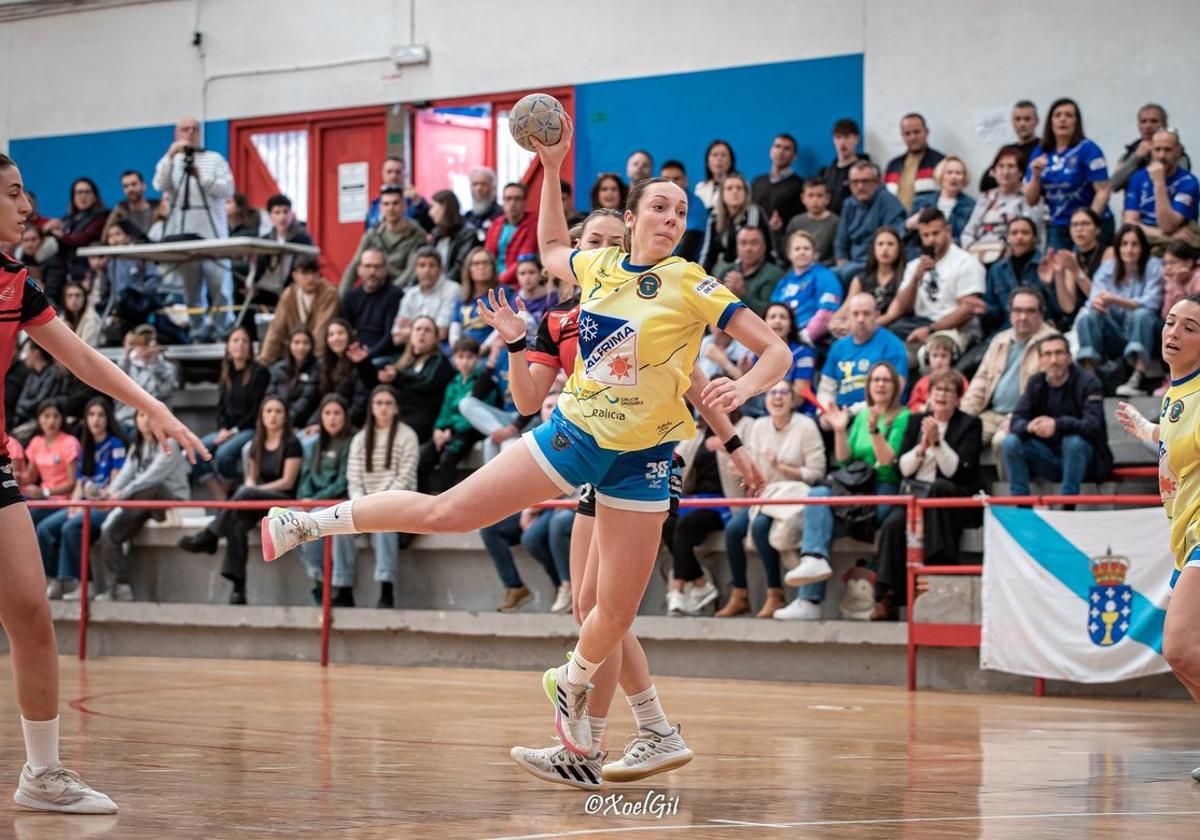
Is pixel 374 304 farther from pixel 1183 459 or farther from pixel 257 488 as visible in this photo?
pixel 1183 459

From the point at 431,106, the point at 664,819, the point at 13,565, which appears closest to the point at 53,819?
the point at 13,565

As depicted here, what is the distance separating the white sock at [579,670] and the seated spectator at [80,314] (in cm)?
1360

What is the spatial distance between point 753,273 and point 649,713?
9005mm

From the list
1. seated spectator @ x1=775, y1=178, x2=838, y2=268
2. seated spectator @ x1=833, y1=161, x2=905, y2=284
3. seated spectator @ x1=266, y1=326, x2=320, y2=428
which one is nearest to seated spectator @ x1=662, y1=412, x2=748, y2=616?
seated spectator @ x1=833, y1=161, x2=905, y2=284

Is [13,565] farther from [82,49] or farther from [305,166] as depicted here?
[82,49]

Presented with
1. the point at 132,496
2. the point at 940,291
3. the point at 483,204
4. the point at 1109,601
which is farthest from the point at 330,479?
the point at 1109,601

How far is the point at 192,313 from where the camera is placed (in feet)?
59.9

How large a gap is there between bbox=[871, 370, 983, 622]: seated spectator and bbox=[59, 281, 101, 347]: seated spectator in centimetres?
1021

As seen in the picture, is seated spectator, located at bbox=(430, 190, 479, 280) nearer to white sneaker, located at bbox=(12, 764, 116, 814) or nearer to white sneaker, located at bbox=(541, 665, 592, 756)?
white sneaker, located at bbox=(541, 665, 592, 756)

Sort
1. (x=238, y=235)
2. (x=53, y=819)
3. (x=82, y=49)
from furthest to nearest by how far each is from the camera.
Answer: (x=82, y=49)
(x=238, y=235)
(x=53, y=819)

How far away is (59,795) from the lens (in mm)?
4914

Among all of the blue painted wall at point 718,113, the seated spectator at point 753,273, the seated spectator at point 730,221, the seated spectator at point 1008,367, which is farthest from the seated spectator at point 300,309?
the seated spectator at point 1008,367

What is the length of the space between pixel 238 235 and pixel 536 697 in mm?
9199

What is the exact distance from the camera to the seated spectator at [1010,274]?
43.6 feet
